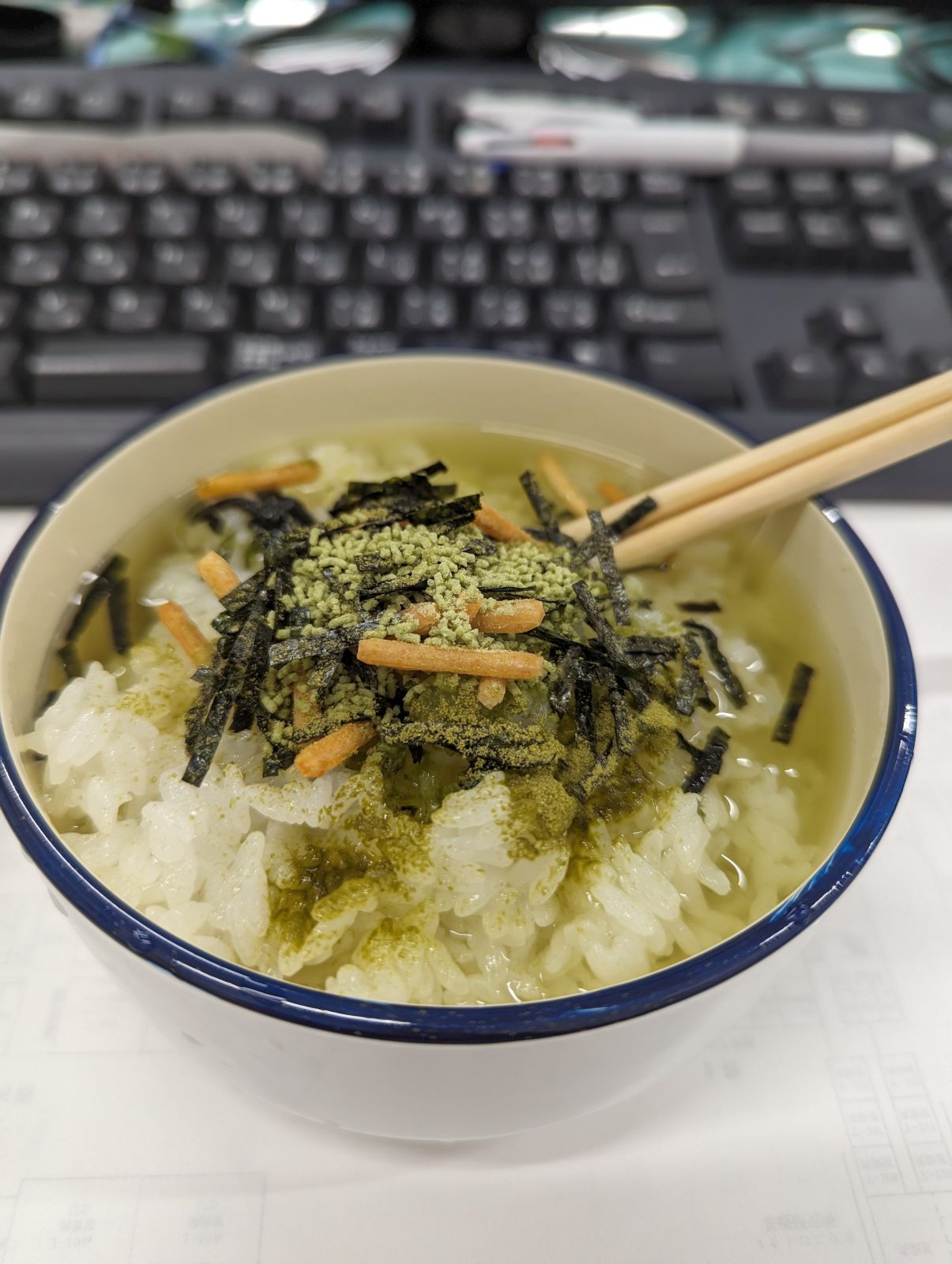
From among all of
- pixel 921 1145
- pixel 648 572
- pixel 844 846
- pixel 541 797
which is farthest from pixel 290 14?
pixel 921 1145

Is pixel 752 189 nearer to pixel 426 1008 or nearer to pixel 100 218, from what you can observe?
pixel 100 218

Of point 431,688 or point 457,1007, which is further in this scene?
point 431,688

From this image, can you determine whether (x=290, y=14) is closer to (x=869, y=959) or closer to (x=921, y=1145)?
(x=869, y=959)

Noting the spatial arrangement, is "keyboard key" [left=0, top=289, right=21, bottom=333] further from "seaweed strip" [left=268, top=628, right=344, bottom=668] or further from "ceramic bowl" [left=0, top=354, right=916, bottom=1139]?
"seaweed strip" [left=268, top=628, right=344, bottom=668]

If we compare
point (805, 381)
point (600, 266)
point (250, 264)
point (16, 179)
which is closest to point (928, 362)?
point (805, 381)

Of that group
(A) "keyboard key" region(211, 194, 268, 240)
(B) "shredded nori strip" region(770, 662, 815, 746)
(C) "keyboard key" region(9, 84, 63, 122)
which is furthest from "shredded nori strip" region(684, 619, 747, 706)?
(C) "keyboard key" region(9, 84, 63, 122)

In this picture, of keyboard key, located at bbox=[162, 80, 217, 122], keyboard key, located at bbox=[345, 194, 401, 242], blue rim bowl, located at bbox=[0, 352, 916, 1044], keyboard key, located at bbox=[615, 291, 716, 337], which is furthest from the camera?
keyboard key, located at bbox=[162, 80, 217, 122]
